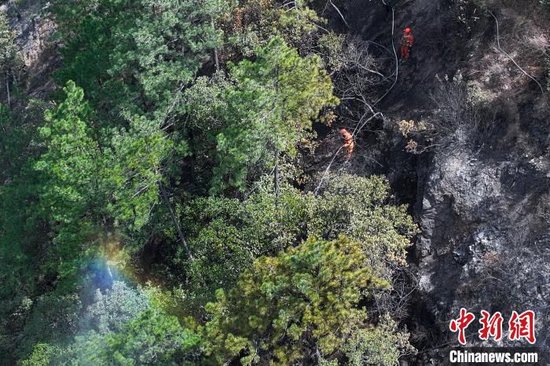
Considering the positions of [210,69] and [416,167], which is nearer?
[416,167]

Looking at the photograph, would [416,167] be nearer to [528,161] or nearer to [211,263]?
[528,161]

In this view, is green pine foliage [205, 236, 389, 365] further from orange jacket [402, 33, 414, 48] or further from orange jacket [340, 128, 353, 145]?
orange jacket [402, 33, 414, 48]

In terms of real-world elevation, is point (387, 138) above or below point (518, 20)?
below

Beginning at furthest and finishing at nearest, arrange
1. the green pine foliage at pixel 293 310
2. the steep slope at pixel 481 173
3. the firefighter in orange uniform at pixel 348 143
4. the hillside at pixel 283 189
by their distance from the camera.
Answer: the firefighter in orange uniform at pixel 348 143, the steep slope at pixel 481 173, the hillside at pixel 283 189, the green pine foliage at pixel 293 310

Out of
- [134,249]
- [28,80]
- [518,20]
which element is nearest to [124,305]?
[134,249]

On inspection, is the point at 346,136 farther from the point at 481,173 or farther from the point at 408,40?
the point at 481,173

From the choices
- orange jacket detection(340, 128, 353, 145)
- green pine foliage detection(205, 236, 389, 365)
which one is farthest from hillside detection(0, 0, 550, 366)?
orange jacket detection(340, 128, 353, 145)

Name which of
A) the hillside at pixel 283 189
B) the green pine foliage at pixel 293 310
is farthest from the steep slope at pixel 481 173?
the green pine foliage at pixel 293 310

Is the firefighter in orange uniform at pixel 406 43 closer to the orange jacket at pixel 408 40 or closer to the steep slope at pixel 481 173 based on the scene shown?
the orange jacket at pixel 408 40
